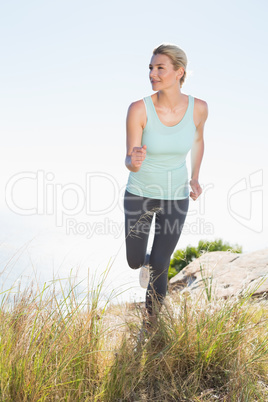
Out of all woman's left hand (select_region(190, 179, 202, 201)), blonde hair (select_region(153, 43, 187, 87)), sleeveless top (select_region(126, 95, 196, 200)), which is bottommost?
woman's left hand (select_region(190, 179, 202, 201))

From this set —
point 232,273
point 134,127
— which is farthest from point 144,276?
point 232,273

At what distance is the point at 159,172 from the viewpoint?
329cm

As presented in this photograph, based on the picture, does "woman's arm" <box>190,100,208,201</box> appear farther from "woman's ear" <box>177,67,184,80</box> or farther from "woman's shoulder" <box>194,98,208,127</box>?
"woman's ear" <box>177,67,184,80</box>

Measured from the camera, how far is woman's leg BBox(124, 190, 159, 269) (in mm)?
3219

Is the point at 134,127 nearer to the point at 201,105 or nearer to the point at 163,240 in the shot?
the point at 201,105

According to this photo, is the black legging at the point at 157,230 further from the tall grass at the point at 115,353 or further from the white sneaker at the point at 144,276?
the tall grass at the point at 115,353

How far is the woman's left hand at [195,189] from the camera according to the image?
351cm

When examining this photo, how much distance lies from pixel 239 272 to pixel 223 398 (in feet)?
11.0

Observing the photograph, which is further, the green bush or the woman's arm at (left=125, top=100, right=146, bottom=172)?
the green bush

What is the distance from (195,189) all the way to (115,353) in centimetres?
167

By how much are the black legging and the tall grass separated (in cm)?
48

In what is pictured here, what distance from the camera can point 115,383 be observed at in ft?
7.36

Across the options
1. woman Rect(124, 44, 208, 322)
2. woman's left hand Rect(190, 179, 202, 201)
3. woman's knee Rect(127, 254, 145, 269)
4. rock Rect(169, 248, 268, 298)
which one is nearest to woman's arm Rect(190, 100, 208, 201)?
woman's left hand Rect(190, 179, 202, 201)

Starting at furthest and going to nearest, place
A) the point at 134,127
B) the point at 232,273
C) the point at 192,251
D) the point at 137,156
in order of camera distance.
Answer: the point at 192,251 < the point at 232,273 < the point at 134,127 < the point at 137,156
